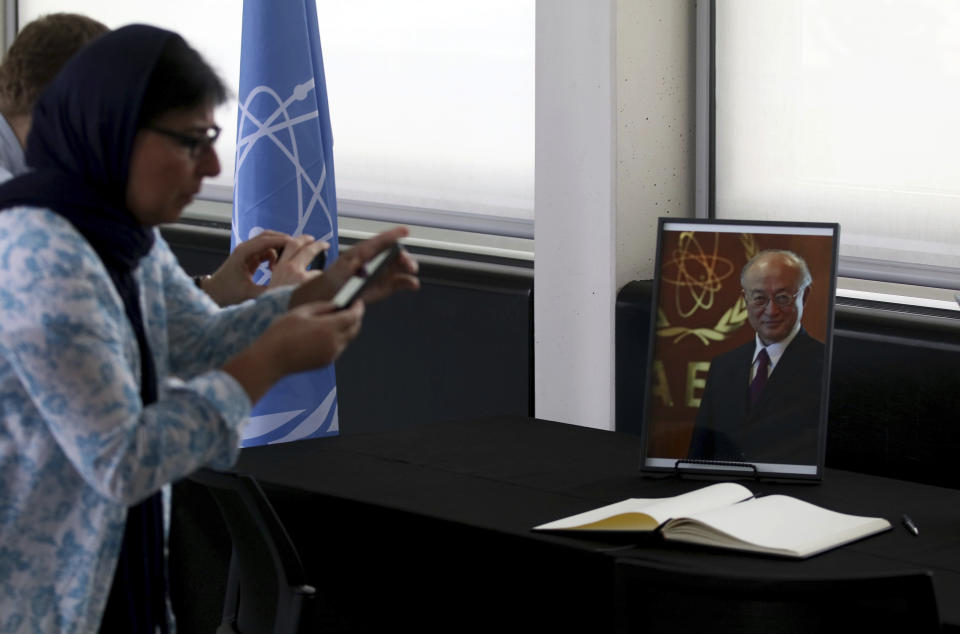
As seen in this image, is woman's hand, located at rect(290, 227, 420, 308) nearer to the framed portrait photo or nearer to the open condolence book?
the open condolence book

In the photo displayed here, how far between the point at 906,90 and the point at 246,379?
8.07 feet

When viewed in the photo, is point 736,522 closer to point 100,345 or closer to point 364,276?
point 364,276

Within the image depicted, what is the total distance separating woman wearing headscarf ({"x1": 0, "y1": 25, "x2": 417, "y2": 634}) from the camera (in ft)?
4.40

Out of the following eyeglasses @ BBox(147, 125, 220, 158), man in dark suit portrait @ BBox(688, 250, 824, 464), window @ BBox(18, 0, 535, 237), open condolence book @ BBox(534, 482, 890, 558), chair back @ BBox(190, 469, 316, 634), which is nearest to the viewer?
eyeglasses @ BBox(147, 125, 220, 158)

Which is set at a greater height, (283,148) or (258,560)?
(283,148)

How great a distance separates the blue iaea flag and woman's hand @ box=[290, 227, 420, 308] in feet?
5.70

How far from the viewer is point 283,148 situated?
3.51m

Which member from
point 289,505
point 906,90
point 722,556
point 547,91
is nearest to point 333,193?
point 547,91

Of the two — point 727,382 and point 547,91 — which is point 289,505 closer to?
point 727,382

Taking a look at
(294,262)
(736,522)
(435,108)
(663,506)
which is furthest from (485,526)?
(435,108)

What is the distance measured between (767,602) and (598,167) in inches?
79.3

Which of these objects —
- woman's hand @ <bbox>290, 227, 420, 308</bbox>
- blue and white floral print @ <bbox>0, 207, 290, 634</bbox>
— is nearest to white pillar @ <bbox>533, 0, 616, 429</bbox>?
woman's hand @ <bbox>290, 227, 420, 308</bbox>

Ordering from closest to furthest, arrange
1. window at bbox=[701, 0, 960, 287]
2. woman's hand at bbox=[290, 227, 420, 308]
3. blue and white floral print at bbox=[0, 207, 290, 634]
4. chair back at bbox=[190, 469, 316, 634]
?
blue and white floral print at bbox=[0, 207, 290, 634], woman's hand at bbox=[290, 227, 420, 308], chair back at bbox=[190, 469, 316, 634], window at bbox=[701, 0, 960, 287]

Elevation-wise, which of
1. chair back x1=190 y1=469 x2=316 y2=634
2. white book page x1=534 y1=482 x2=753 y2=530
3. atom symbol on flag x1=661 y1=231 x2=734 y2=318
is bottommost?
chair back x1=190 y1=469 x2=316 y2=634
